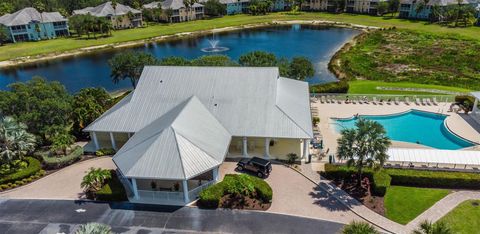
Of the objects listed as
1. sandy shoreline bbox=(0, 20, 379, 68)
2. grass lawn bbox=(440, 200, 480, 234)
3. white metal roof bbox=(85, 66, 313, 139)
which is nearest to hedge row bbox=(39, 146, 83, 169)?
white metal roof bbox=(85, 66, 313, 139)

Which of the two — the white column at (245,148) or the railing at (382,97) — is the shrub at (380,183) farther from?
the railing at (382,97)

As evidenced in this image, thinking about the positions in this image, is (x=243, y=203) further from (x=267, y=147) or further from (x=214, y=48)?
(x=214, y=48)

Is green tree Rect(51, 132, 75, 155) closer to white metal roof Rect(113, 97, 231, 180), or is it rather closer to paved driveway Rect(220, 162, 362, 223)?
white metal roof Rect(113, 97, 231, 180)

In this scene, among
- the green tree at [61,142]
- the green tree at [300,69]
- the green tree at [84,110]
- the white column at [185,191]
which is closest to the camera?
the white column at [185,191]

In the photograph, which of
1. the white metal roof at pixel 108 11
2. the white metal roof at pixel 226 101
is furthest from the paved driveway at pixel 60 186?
the white metal roof at pixel 108 11

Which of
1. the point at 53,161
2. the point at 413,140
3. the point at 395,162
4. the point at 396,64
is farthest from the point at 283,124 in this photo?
the point at 396,64
